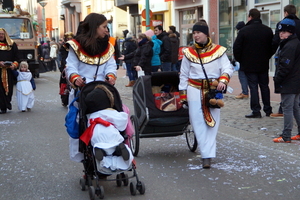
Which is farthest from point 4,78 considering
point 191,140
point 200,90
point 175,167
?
point 200,90

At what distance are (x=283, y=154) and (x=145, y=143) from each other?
219cm

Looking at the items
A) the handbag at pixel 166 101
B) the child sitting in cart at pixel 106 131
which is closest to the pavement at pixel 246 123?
the handbag at pixel 166 101

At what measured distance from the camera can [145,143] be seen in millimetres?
8352

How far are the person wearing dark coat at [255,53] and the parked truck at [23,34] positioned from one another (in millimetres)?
13157

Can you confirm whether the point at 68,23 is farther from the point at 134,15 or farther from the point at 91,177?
the point at 91,177

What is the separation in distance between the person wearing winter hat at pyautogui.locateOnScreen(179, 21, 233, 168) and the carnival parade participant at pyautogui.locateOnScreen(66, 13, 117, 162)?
1.16 meters

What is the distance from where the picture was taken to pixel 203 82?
258 inches

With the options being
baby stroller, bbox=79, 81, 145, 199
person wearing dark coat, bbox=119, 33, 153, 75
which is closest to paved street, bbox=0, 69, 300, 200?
baby stroller, bbox=79, 81, 145, 199

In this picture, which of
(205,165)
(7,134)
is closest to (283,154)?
(205,165)

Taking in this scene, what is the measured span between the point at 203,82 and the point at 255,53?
3.88 m

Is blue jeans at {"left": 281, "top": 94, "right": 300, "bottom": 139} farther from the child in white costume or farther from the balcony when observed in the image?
the balcony

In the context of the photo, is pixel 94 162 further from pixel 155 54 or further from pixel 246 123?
pixel 155 54

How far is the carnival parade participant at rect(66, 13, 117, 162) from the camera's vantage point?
18.6ft

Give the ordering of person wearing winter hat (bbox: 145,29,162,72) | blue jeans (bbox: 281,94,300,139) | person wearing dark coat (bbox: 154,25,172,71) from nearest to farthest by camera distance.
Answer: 1. blue jeans (bbox: 281,94,300,139)
2. person wearing winter hat (bbox: 145,29,162,72)
3. person wearing dark coat (bbox: 154,25,172,71)
